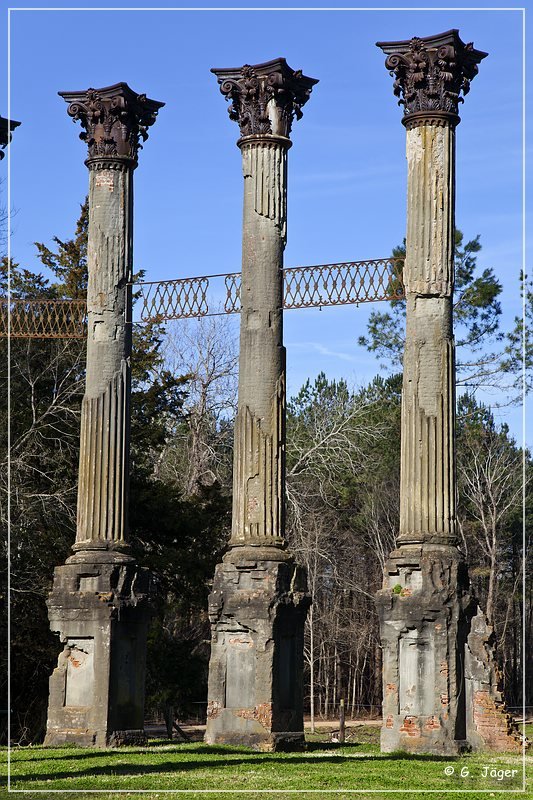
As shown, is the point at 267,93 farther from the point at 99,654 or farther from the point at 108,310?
the point at 99,654

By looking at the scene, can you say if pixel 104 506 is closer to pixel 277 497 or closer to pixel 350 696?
pixel 277 497

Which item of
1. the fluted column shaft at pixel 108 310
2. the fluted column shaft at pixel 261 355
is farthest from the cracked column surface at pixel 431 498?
the fluted column shaft at pixel 108 310

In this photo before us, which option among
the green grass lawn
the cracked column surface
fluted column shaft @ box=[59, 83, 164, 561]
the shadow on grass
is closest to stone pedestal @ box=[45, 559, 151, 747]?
fluted column shaft @ box=[59, 83, 164, 561]

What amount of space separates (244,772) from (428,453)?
21.6ft

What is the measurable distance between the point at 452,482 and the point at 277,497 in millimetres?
2841

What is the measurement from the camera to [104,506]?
2414 cm

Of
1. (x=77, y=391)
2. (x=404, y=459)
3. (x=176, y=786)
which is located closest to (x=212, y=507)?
(x=77, y=391)

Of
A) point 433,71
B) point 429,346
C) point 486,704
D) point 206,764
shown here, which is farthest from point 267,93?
point 206,764

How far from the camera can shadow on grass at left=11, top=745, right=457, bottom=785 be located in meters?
17.2

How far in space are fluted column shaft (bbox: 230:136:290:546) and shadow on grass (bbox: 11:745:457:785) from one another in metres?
3.90

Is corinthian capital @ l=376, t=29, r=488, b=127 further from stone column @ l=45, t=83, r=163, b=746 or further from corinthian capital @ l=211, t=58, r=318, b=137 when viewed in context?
stone column @ l=45, t=83, r=163, b=746

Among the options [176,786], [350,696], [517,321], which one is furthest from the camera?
[350,696]

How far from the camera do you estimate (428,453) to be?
22.3 metres

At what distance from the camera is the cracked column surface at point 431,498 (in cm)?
2155
